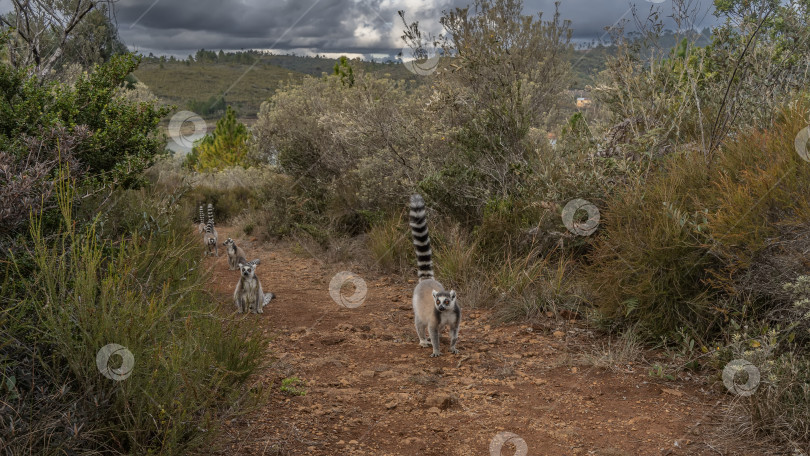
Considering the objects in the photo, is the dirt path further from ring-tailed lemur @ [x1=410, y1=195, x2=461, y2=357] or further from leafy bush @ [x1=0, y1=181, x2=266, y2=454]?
leafy bush @ [x1=0, y1=181, x2=266, y2=454]

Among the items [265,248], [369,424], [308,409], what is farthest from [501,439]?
[265,248]

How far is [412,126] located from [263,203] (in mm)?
5310

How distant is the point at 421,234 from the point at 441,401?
232 centimetres

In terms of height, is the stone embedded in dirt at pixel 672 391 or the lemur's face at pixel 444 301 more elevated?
the lemur's face at pixel 444 301

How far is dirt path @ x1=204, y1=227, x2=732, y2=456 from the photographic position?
13.5 ft

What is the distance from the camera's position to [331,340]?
21.4ft

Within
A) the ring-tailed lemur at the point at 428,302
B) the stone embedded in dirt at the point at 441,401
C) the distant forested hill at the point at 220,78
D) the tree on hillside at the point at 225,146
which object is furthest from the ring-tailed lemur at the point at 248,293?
the distant forested hill at the point at 220,78

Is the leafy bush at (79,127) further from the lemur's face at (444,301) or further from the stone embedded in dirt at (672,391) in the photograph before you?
the stone embedded in dirt at (672,391)

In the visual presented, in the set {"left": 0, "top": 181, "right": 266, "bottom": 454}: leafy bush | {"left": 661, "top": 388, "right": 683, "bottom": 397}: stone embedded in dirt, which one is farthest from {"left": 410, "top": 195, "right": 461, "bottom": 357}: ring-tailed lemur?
{"left": 0, "top": 181, "right": 266, "bottom": 454}: leafy bush

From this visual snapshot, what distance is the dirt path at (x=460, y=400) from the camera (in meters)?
4.10

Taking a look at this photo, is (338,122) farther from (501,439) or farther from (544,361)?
(501,439)

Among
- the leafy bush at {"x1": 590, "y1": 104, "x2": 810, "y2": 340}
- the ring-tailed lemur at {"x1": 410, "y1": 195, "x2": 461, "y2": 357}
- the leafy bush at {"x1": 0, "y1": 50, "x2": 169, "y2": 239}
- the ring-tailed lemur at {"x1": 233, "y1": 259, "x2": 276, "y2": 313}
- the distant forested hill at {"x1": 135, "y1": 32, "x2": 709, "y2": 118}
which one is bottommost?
the ring-tailed lemur at {"x1": 233, "y1": 259, "x2": 276, "y2": 313}

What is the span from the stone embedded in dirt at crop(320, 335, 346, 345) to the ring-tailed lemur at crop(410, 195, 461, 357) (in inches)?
34.7

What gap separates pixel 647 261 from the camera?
558 cm
